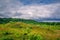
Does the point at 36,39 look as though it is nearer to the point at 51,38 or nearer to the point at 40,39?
the point at 40,39

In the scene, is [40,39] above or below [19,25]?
above

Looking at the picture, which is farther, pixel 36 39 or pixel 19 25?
pixel 19 25

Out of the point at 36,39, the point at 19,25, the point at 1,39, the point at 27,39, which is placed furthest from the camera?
the point at 19,25

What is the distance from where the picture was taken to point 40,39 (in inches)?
1822

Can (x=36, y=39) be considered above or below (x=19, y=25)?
above

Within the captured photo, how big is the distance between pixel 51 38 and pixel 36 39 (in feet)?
21.5

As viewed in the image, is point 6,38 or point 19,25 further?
point 19,25

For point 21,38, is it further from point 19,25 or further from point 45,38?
point 19,25

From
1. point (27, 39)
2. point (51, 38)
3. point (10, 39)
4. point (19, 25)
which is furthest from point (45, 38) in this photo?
point (19, 25)

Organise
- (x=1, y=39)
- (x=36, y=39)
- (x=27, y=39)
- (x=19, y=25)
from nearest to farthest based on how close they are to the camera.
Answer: (x=36, y=39), (x=27, y=39), (x=1, y=39), (x=19, y=25)

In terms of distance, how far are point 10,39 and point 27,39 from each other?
4.69 meters

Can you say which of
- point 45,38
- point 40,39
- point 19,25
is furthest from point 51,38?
point 19,25

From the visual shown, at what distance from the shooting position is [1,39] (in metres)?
51.3

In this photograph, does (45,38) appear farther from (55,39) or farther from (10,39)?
(10,39)
